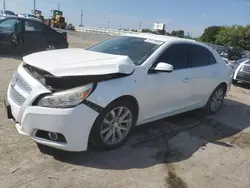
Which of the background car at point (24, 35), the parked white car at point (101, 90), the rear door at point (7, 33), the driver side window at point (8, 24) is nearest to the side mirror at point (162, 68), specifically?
the parked white car at point (101, 90)

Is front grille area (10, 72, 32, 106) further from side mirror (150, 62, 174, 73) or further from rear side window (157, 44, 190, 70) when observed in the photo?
rear side window (157, 44, 190, 70)

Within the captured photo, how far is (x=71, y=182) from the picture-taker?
3107 millimetres

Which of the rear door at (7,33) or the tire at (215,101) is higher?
the rear door at (7,33)

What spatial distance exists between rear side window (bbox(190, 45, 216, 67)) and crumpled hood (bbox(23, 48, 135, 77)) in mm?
1749

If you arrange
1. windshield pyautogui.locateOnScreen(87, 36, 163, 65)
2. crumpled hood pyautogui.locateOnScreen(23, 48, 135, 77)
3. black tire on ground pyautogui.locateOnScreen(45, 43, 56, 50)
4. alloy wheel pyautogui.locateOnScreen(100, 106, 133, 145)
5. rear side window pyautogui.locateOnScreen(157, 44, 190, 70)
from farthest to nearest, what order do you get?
1. black tire on ground pyautogui.locateOnScreen(45, 43, 56, 50)
2. rear side window pyautogui.locateOnScreen(157, 44, 190, 70)
3. windshield pyautogui.locateOnScreen(87, 36, 163, 65)
4. alloy wheel pyautogui.locateOnScreen(100, 106, 133, 145)
5. crumpled hood pyautogui.locateOnScreen(23, 48, 135, 77)

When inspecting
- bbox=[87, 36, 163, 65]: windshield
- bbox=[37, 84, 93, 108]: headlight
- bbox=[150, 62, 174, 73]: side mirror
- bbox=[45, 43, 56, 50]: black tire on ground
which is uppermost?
bbox=[87, 36, 163, 65]: windshield

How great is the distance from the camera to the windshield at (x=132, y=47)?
4332mm

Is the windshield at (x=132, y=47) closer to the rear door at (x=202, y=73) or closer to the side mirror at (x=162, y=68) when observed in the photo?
the side mirror at (x=162, y=68)

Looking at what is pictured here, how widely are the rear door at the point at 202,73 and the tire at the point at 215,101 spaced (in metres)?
0.23

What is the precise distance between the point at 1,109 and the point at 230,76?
4813mm

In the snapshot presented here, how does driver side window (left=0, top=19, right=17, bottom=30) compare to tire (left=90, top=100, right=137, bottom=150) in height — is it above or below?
above

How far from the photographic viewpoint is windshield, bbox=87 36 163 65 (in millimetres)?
4332

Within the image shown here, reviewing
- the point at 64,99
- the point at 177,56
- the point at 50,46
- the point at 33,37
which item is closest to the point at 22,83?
the point at 64,99

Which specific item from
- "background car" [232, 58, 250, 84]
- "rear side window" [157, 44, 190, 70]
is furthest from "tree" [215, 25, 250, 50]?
"rear side window" [157, 44, 190, 70]
